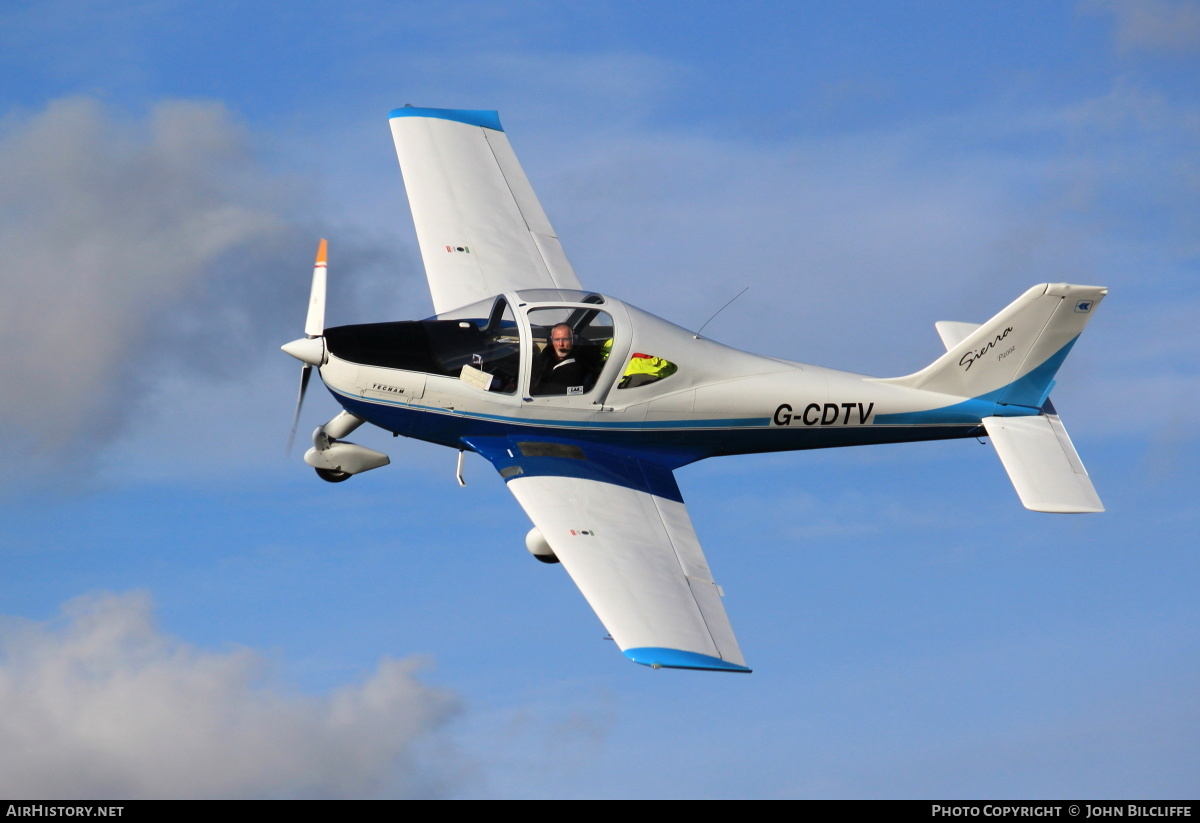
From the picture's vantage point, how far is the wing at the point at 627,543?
15570 mm

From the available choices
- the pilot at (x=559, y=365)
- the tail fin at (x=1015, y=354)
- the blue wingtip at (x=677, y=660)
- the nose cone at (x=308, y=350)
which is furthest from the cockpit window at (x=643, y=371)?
the blue wingtip at (x=677, y=660)

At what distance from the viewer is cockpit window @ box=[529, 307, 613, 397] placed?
18.5m

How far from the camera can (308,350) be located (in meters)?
18.3

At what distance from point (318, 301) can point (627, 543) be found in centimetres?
519

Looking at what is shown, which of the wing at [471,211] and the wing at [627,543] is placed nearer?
the wing at [627,543]

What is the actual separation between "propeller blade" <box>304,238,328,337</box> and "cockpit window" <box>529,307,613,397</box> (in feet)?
8.99

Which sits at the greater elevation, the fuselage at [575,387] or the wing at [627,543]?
the fuselage at [575,387]

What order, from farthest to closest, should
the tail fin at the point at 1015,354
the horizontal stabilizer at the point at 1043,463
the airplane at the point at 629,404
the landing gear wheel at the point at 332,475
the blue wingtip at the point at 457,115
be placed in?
the blue wingtip at the point at 457,115
the tail fin at the point at 1015,354
the landing gear wheel at the point at 332,475
the horizontal stabilizer at the point at 1043,463
the airplane at the point at 629,404

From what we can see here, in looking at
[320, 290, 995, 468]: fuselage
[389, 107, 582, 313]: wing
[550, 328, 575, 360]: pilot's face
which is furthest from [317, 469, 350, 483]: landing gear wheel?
[550, 328, 575, 360]: pilot's face

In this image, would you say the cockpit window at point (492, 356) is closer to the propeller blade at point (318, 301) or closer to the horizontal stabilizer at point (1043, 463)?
the propeller blade at point (318, 301)

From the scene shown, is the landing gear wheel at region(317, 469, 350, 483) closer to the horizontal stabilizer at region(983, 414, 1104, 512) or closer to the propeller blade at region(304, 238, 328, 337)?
the propeller blade at region(304, 238, 328, 337)

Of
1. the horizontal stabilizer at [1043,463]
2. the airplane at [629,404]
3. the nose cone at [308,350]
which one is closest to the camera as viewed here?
the airplane at [629,404]

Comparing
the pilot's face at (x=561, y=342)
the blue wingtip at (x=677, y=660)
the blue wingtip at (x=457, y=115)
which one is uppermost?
the blue wingtip at (x=457, y=115)

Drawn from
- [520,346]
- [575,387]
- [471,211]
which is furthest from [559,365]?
[471,211]
